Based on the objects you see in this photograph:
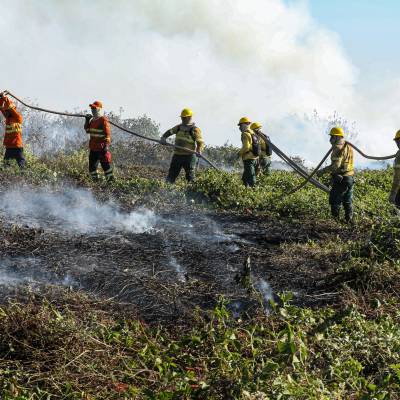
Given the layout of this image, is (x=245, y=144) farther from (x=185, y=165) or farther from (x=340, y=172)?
(x=340, y=172)

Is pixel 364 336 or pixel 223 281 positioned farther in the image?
pixel 223 281

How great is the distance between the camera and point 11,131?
10711 mm

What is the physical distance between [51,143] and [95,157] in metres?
6.60

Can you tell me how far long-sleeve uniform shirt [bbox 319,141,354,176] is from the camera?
29.2ft

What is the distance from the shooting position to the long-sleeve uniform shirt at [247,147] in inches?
446

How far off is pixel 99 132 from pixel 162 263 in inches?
211

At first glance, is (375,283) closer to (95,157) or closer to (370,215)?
(370,215)

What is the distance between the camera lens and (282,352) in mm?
3445

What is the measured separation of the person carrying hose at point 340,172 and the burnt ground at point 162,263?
0.94 meters

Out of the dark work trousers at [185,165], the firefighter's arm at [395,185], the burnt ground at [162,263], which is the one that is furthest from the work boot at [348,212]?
the dark work trousers at [185,165]

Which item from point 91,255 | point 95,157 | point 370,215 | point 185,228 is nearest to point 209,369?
point 91,255

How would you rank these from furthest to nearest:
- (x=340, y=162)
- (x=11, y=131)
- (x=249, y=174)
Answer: (x=249, y=174)
(x=11, y=131)
(x=340, y=162)

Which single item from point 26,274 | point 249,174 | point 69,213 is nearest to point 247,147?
point 249,174

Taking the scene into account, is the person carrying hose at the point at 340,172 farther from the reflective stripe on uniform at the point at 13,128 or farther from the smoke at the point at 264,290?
the reflective stripe on uniform at the point at 13,128
